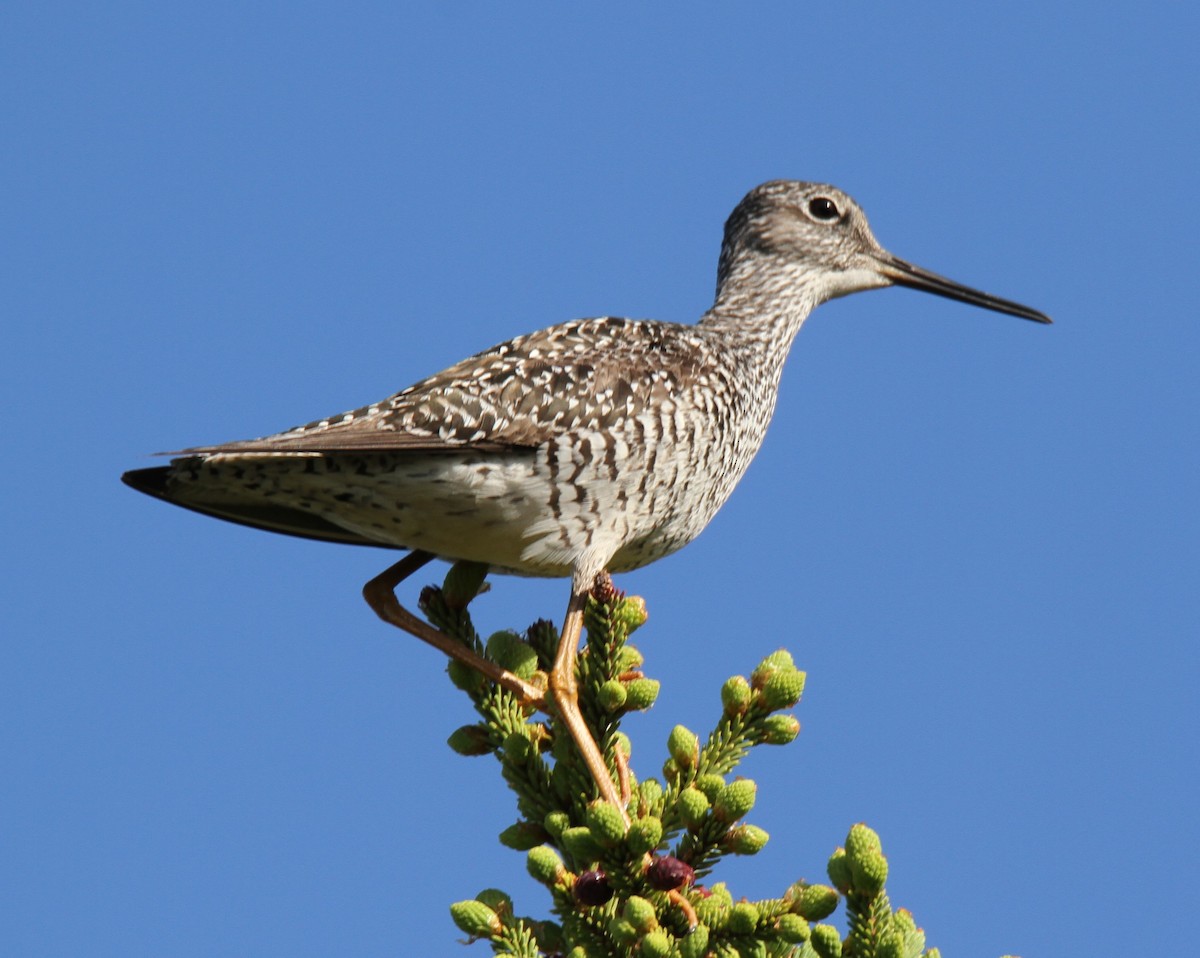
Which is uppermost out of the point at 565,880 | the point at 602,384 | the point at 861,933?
the point at 602,384

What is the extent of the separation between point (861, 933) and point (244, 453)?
124 inches

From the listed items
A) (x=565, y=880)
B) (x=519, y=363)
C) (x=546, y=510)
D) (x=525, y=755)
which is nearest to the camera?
(x=565, y=880)

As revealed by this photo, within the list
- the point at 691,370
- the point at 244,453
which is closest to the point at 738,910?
the point at 244,453

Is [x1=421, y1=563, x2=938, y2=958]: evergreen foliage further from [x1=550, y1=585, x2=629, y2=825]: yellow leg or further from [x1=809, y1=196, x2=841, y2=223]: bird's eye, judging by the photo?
[x1=809, y1=196, x2=841, y2=223]: bird's eye

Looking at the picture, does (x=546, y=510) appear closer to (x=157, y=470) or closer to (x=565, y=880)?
(x=157, y=470)

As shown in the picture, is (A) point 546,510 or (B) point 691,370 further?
(B) point 691,370

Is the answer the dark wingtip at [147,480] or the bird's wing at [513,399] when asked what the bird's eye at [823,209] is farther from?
the dark wingtip at [147,480]

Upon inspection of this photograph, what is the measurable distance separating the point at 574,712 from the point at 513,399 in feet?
5.83

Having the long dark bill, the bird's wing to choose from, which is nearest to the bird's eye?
the long dark bill

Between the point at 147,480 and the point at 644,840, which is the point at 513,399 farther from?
the point at 644,840

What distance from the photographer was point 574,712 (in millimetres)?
4820

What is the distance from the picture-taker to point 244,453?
5562 mm

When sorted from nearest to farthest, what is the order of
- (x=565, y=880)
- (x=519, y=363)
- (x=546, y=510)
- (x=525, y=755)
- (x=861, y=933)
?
(x=861, y=933), (x=565, y=880), (x=525, y=755), (x=546, y=510), (x=519, y=363)

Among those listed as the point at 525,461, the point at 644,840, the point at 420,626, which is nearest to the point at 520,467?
the point at 525,461
